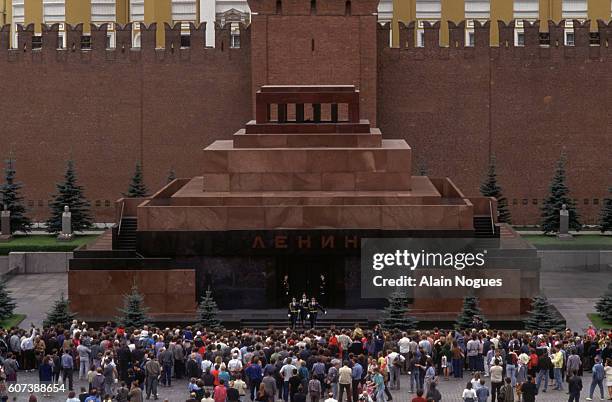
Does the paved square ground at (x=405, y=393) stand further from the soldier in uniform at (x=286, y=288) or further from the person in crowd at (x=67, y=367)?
the soldier in uniform at (x=286, y=288)

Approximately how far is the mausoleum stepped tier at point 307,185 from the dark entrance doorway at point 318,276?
835 mm

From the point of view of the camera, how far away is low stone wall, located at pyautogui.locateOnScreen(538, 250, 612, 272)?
4956cm

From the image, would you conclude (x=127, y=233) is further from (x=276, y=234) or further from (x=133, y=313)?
(x=133, y=313)

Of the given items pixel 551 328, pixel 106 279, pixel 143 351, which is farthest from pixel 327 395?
pixel 106 279

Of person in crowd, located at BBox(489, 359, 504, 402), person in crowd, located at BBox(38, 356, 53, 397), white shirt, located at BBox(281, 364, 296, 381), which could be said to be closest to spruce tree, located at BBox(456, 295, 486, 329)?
person in crowd, located at BBox(489, 359, 504, 402)

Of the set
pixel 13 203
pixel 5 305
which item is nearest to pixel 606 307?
pixel 5 305

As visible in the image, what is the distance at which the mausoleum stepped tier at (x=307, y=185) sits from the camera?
1603 inches

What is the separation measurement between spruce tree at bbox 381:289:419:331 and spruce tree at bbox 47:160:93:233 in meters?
17.3

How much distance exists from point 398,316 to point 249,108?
1966cm

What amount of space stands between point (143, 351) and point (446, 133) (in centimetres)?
2628

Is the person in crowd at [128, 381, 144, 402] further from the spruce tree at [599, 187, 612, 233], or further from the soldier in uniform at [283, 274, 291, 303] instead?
the spruce tree at [599, 187, 612, 233]

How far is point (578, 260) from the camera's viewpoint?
4962 centimetres

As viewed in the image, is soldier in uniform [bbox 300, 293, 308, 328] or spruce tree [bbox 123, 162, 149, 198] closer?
soldier in uniform [bbox 300, 293, 308, 328]

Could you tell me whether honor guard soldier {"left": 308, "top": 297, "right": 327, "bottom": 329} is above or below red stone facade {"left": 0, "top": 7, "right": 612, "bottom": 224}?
below
